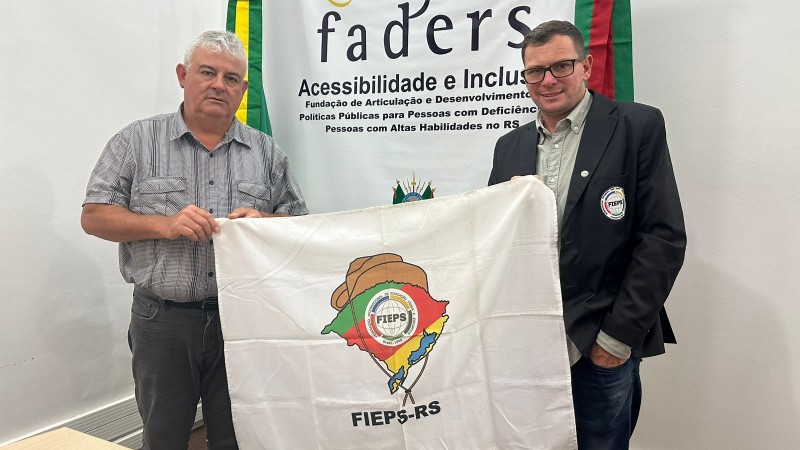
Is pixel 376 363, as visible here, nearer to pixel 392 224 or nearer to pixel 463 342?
pixel 463 342

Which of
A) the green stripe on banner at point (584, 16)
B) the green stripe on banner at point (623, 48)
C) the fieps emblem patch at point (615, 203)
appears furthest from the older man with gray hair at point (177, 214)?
the green stripe on banner at point (623, 48)

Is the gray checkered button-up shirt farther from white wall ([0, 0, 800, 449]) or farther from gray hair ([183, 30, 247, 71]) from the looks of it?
white wall ([0, 0, 800, 449])

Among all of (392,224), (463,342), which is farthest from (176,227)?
(463,342)

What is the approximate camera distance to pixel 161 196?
5.86 feet

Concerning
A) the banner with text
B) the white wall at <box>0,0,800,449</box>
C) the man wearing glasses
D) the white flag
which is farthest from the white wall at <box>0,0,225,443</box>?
the man wearing glasses

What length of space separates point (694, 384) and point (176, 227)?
2325 millimetres

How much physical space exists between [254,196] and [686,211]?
1902mm

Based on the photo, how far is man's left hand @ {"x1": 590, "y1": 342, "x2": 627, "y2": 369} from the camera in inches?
60.2

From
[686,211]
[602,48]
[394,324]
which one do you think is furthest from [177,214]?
[686,211]

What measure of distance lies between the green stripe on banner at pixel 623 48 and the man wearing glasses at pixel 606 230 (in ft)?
1.48

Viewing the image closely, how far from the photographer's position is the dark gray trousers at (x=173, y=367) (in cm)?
179

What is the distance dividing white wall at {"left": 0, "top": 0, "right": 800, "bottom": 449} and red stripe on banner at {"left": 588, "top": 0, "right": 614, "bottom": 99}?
34 centimetres

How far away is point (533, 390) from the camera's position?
154 cm

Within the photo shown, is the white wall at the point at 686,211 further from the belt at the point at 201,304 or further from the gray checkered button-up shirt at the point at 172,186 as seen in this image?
the belt at the point at 201,304
